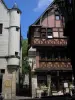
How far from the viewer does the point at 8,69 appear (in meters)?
32.4

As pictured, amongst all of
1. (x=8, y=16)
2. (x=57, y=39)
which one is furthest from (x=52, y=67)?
(x=8, y=16)

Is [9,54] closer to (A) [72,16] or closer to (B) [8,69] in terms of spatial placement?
(B) [8,69]

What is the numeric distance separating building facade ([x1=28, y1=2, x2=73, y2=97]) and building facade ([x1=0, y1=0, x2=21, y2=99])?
10.9 ft

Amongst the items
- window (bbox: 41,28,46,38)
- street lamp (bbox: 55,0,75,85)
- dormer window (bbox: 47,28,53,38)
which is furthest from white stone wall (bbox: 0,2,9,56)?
street lamp (bbox: 55,0,75,85)

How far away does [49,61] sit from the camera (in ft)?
117

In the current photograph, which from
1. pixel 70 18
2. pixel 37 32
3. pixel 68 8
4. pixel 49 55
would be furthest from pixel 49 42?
pixel 70 18

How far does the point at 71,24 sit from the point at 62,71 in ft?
57.0

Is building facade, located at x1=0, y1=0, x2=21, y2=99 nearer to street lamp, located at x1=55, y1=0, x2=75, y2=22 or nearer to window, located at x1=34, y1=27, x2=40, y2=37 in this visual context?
window, located at x1=34, y1=27, x2=40, y2=37

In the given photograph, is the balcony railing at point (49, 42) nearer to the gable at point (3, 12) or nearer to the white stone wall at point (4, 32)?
the white stone wall at point (4, 32)

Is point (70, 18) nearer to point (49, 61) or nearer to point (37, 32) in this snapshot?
point (49, 61)

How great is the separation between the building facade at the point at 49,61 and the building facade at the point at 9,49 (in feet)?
10.9

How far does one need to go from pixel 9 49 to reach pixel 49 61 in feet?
18.6

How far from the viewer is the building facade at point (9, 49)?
32000 millimetres

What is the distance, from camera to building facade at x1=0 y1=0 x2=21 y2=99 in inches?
1260
